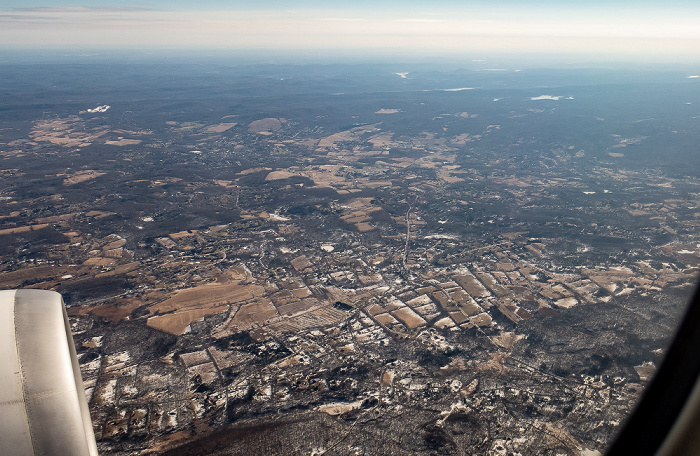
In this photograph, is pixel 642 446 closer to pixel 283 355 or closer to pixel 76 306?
pixel 283 355

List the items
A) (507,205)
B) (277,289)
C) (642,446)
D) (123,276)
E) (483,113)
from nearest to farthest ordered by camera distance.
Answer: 1. (642,446)
2. (277,289)
3. (123,276)
4. (507,205)
5. (483,113)

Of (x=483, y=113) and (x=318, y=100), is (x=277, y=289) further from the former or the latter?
(x=318, y=100)

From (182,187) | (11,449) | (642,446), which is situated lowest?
(182,187)

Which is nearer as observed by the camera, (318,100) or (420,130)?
(420,130)

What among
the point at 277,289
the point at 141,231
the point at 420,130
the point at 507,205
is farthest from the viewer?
the point at 420,130

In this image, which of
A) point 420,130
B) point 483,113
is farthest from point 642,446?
point 483,113

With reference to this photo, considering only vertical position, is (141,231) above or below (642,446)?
below

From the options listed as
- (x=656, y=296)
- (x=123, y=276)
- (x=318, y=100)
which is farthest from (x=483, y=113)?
(x=123, y=276)
